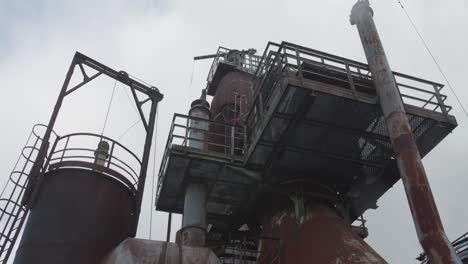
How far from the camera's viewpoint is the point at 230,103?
67.3 feet

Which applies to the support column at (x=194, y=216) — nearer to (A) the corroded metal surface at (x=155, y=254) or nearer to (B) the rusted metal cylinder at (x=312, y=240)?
(A) the corroded metal surface at (x=155, y=254)

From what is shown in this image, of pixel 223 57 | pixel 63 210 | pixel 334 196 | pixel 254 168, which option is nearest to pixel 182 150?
pixel 254 168

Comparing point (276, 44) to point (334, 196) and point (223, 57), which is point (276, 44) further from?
point (223, 57)

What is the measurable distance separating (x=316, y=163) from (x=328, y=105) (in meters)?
2.40

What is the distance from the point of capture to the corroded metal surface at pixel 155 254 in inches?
450

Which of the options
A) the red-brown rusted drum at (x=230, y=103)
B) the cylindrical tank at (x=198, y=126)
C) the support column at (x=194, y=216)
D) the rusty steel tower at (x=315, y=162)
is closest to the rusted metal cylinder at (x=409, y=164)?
the rusty steel tower at (x=315, y=162)

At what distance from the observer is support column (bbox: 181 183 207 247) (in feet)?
44.5

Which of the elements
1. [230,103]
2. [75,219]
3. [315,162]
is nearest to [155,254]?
[75,219]

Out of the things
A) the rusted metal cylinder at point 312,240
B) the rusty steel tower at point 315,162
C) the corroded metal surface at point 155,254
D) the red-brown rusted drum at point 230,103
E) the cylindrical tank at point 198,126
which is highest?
the red-brown rusted drum at point 230,103

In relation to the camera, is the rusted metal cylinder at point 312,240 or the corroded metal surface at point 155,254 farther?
the rusted metal cylinder at point 312,240

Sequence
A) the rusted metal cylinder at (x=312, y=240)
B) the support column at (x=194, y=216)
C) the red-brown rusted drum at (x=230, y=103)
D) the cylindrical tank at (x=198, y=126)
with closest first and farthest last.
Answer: the rusted metal cylinder at (x=312, y=240) < the support column at (x=194, y=216) < the cylindrical tank at (x=198, y=126) < the red-brown rusted drum at (x=230, y=103)

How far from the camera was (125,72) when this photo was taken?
17.3m

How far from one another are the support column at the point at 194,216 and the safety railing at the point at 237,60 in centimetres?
934

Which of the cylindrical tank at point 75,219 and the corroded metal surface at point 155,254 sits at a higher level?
the cylindrical tank at point 75,219
